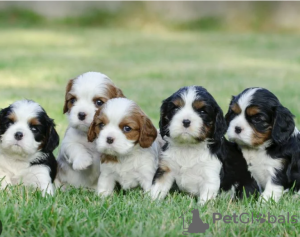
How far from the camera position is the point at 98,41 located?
25453 mm

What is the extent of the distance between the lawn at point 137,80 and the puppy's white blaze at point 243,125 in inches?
25.8

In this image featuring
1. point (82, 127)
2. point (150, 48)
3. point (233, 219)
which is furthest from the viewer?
point (150, 48)

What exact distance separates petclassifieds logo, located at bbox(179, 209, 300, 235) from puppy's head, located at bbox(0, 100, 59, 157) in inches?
72.5

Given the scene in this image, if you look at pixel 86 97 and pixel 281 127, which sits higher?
pixel 86 97

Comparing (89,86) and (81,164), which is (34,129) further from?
(89,86)

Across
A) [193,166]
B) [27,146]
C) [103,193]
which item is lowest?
[103,193]

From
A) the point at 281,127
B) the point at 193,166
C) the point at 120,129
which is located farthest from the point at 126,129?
the point at 281,127

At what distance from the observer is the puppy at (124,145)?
20.5 ft

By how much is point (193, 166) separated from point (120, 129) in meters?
0.88

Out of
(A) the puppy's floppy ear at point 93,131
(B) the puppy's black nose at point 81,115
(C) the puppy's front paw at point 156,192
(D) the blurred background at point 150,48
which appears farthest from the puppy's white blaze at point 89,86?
(D) the blurred background at point 150,48

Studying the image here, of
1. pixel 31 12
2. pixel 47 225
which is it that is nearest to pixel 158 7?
pixel 31 12

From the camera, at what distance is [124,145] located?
6238 mm

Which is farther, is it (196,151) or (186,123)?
(196,151)

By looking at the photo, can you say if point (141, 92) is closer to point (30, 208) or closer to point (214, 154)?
point (214, 154)
